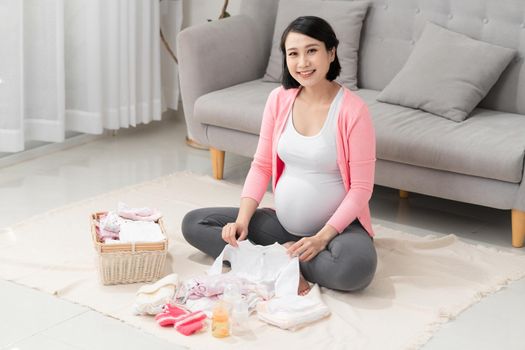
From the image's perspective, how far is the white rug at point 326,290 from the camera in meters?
2.59

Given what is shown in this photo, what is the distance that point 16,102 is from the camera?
395cm

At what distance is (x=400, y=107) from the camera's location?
3.64 m

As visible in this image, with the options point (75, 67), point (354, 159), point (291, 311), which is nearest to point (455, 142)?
point (354, 159)

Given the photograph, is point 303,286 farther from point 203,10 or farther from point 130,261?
point 203,10

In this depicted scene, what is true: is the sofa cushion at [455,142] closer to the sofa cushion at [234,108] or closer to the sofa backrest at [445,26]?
the sofa backrest at [445,26]

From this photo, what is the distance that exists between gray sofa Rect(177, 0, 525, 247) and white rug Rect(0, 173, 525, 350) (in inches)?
8.8

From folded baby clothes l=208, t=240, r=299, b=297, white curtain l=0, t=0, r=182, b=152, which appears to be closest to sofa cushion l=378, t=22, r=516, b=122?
folded baby clothes l=208, t=240, r=299, b=297

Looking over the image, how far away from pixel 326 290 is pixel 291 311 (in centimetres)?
25

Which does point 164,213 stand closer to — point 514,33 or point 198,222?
point 198,222

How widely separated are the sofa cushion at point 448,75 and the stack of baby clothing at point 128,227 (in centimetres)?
117

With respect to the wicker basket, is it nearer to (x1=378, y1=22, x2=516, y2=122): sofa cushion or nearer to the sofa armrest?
the sofa armrest

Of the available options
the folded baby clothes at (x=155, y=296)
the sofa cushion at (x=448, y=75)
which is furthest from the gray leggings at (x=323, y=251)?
the sofa cushion at (x=448, y=75)

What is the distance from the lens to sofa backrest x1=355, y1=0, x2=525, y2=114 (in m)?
3.65

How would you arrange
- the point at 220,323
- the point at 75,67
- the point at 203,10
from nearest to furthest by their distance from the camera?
the point at 220,323 → the point at 75,67 → the point at 203,10
